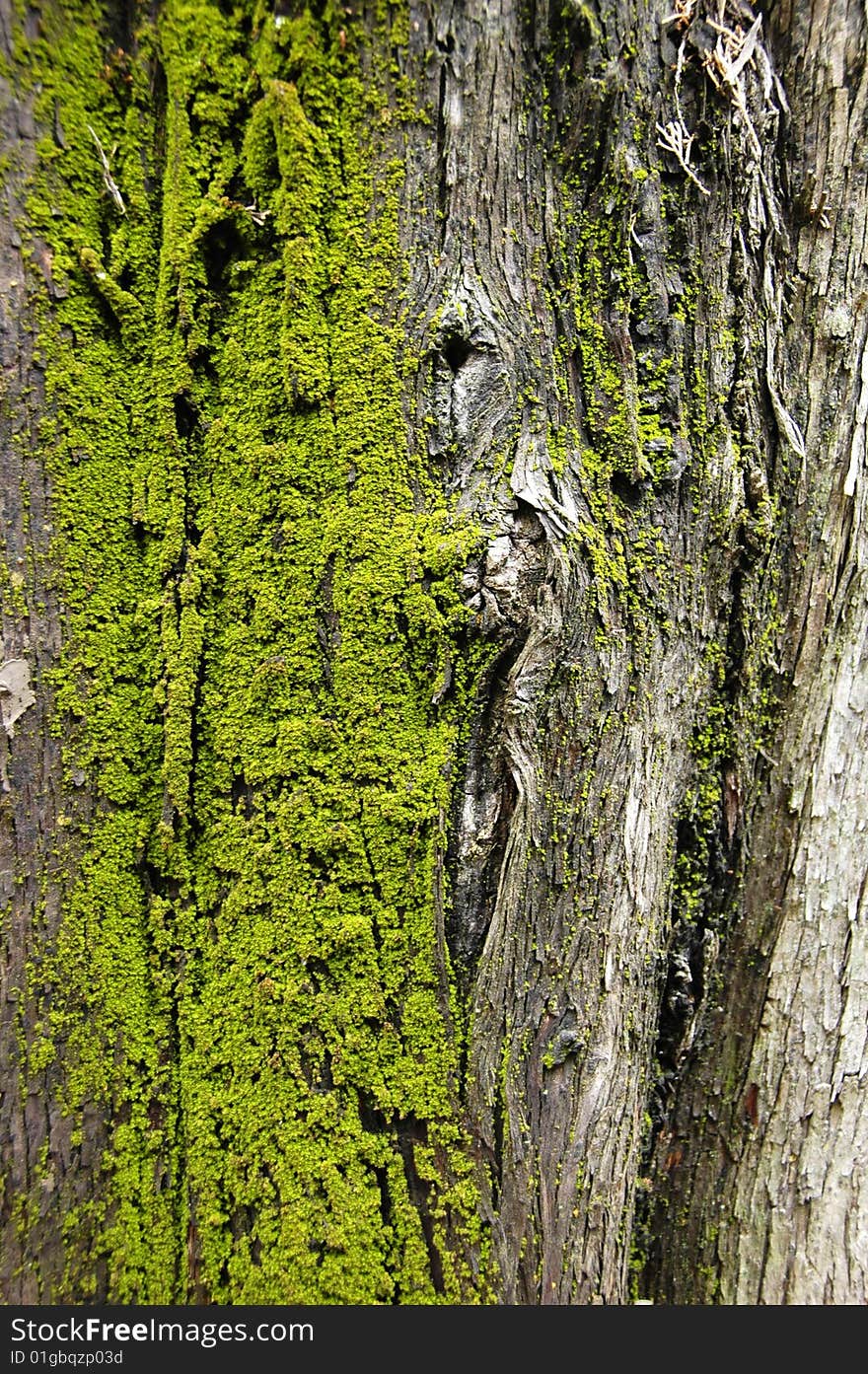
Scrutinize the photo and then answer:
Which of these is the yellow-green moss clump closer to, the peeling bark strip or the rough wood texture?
the peeling bark strip

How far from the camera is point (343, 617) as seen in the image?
58.6 inches

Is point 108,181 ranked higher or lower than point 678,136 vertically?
lower

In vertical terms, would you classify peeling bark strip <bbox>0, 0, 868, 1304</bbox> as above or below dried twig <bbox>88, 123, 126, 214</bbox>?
below

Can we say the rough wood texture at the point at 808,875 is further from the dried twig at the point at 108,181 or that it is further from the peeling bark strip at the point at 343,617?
the dried twig at the point at 108,181

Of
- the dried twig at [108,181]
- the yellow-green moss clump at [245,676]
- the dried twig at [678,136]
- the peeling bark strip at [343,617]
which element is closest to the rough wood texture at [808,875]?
the peeling bark strip at [343,617]

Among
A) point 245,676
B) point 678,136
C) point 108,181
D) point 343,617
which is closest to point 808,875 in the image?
point 343,617

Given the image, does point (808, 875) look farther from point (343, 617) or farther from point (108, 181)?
point (108, 181)

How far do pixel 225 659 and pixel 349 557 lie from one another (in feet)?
1.08

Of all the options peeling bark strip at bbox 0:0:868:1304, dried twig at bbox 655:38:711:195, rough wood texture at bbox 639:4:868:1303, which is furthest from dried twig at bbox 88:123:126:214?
rough wood texture at bbox 639:4:868:1303

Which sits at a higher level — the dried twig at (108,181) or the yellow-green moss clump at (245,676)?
the dried twig at (108,181)

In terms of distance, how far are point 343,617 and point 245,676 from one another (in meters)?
0.24

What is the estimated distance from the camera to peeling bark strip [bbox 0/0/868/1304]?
1.47 meters

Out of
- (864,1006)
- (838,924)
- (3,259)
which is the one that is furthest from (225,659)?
(864,1006)

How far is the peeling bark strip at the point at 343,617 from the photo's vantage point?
1472 mm
